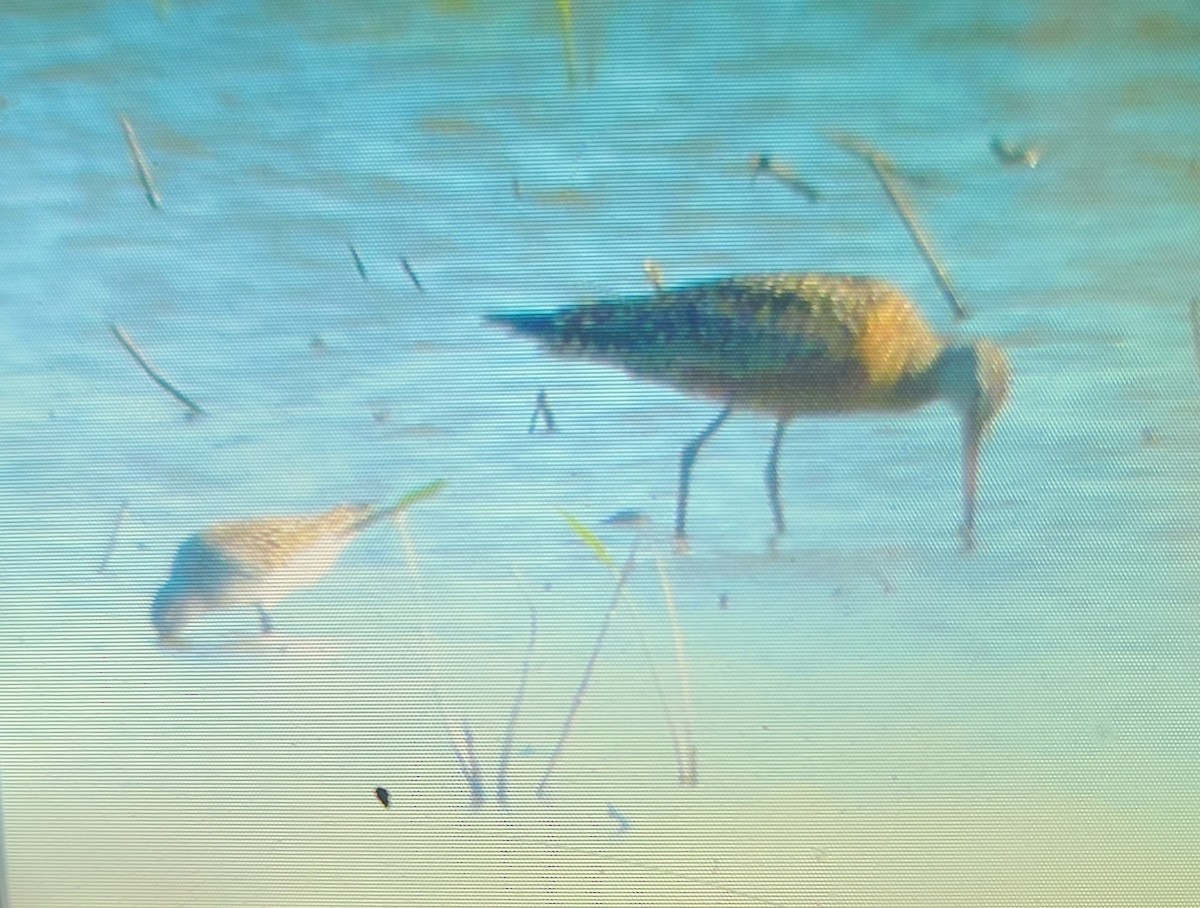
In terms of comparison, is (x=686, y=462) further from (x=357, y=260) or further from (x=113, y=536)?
(x=113, y=536)

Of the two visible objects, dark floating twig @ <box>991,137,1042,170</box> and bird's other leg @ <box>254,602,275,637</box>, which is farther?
bird's other leg @ <box>254,602,275,637</box>

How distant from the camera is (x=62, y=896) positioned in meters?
1.19

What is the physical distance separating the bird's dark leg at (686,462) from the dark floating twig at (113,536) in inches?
25.8

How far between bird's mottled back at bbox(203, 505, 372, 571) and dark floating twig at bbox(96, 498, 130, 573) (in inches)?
4.1

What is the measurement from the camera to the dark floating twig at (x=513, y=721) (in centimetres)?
110

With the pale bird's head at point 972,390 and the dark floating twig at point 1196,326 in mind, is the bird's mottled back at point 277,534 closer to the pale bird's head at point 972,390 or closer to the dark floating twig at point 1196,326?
the pale bird's head at point 972,390

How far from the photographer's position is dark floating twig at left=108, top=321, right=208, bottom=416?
1099 millimetres

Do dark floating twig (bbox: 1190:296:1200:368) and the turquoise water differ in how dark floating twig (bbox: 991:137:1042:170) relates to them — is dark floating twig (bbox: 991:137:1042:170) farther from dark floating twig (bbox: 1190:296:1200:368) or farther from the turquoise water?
dark floating twig (bbox: 1190:296:1200:368)

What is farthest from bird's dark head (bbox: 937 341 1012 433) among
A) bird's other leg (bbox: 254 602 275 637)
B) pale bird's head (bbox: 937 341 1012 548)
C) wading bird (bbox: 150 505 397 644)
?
bird's other leg (bbox: 254 602 275 637)

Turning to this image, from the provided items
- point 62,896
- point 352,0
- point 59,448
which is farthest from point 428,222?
point 62,896

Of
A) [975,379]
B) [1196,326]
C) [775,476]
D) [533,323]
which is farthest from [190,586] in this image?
[1196,326]

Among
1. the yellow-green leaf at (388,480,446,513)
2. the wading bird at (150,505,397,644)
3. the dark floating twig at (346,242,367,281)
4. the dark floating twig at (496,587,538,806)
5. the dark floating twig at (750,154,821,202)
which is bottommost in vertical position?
the dark floating twig at (496,587,538,806)

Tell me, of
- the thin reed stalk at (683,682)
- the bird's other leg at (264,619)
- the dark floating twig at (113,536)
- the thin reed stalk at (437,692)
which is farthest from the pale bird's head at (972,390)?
the dark floating twig at (113,536)

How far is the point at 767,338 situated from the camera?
1.06m
